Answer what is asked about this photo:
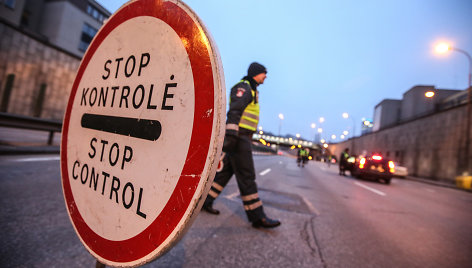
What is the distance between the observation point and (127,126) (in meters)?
0.76

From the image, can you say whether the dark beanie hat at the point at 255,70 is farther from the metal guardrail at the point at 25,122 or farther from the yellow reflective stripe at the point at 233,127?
the metal guardrail at the point at 25,122

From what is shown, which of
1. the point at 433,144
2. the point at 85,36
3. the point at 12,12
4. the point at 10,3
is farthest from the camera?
the point at 85,36

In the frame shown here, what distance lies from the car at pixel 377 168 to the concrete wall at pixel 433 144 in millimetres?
9288

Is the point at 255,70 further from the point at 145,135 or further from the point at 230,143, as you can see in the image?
the point at 145,135

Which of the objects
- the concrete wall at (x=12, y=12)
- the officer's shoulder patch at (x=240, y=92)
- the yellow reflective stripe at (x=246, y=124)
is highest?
the concrete wall at (x=12, y=12)

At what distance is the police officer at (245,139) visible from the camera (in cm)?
279

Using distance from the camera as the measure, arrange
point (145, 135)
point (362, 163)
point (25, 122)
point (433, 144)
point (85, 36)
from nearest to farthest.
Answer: point (145, 135) → point (25, 122) → point (362, 163) → point (433, 144) → point (85, 36)

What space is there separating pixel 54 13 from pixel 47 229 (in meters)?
37.1

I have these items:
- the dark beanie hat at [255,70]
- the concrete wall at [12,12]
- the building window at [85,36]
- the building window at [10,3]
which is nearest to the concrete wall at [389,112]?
the building window at [85,36]

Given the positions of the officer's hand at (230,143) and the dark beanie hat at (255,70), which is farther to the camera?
the dark beanie hat at (255,70)

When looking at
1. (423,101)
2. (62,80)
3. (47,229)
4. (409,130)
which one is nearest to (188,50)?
(47,229)

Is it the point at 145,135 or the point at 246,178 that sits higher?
the point at 145,135

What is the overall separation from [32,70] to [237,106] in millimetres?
19795

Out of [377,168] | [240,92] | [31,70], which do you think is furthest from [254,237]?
[31,70]
